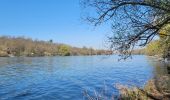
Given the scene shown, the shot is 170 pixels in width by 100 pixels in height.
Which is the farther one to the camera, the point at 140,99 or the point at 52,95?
the point at 52,95

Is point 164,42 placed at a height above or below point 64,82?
above

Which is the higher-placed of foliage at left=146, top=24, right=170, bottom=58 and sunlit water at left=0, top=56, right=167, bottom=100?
foliage at left=146, top=24, right=170, bottom=58

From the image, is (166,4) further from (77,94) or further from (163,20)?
(77,94)

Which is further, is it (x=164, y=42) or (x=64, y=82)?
(x=64, y=82)

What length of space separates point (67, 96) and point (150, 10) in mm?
18503

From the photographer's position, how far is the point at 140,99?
17750mm

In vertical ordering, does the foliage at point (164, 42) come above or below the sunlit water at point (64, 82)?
above

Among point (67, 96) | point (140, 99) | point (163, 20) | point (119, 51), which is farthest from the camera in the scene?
point (67, 96)

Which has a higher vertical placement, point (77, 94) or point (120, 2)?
point (120, 2)

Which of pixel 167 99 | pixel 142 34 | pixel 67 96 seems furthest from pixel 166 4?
pixel 67 96

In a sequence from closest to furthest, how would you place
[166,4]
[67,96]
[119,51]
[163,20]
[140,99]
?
[166,4] < [163,20] < [119,51] < [140,99] < [67,96]

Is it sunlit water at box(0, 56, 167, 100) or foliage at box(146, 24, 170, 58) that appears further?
sunlit water at box(0, 56, 167, 100)

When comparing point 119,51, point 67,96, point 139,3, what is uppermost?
point 139,3

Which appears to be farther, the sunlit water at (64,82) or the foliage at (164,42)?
the sunlit water at (64,82)
